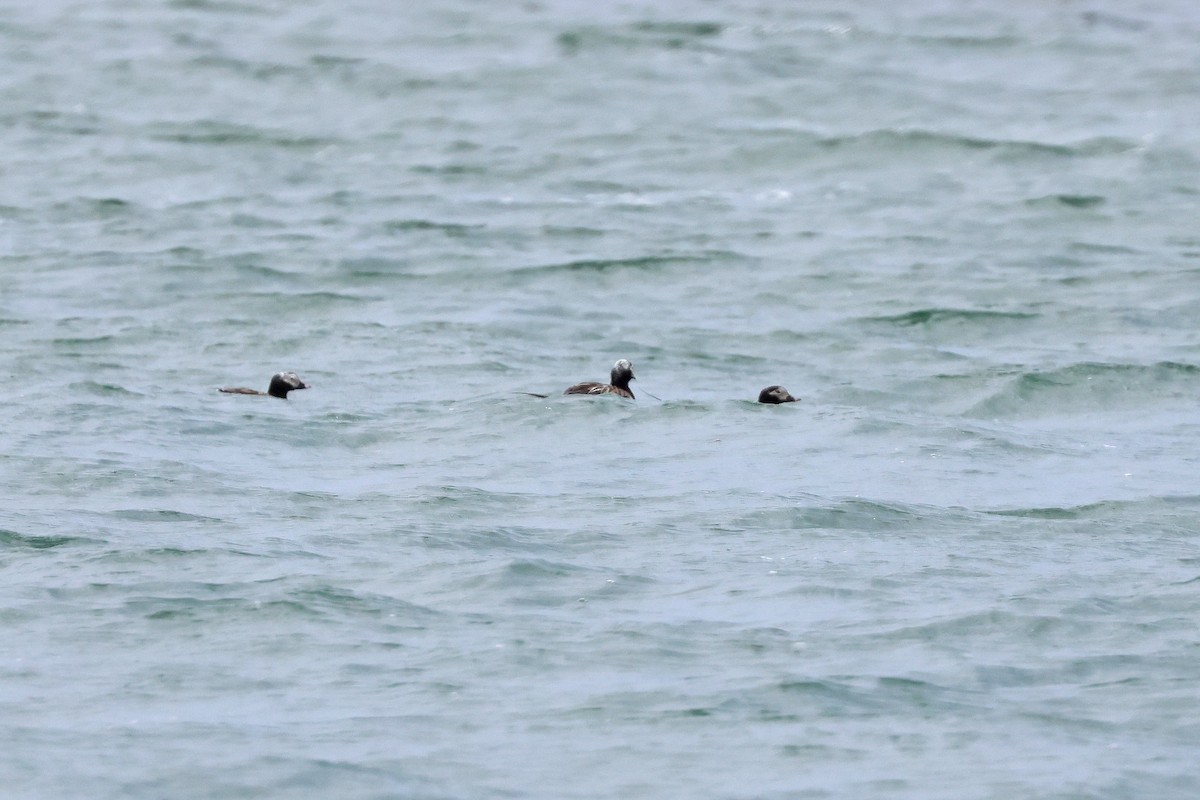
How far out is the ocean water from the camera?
365 inches

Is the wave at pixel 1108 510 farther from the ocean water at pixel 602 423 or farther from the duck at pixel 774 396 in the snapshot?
the duck at pixel 774 396

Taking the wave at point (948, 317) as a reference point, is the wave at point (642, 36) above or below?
above

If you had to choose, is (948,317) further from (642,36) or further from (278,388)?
(642,36)

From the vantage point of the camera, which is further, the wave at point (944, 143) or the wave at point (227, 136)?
the wave at point (227, 136)

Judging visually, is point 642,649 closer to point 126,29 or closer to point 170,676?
point 170,676

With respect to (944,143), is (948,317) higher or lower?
lower

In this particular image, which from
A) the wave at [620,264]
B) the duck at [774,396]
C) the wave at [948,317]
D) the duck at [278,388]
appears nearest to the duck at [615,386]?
the duck at [774,396]

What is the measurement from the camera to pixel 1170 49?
3366 centimetres

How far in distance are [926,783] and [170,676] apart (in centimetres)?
327

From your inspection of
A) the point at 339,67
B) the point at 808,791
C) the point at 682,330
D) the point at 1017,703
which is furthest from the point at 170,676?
the point at 339,67

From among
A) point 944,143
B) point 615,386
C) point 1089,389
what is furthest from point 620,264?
point 944,143

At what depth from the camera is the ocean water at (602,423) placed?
927 centimetres

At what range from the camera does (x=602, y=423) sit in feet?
50.5

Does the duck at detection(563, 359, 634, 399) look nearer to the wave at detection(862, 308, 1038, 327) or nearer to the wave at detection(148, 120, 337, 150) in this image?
the wave at detection(862, 308, 1038, 327)
